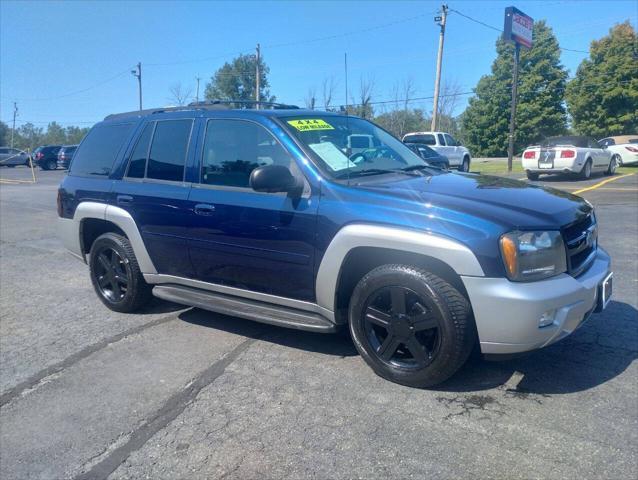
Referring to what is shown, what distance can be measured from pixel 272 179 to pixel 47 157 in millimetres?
40109

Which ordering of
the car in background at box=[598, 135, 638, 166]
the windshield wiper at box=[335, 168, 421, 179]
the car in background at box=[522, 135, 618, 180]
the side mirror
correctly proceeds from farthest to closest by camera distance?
the car in background at box=[598, 135, 638, 166]
the car in background at box=[522, 135, 618, 180]
the windshield wiper at box=[335, 168, 421, 179]
the side mirror

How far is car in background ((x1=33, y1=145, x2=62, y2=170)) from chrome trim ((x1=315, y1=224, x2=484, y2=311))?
40.3 m

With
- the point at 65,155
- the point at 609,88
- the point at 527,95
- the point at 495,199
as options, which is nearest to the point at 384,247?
the point at 495,199

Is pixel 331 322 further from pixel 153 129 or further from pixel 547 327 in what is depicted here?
pixel 153 129

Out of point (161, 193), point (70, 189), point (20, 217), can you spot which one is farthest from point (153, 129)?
point (20, 217)

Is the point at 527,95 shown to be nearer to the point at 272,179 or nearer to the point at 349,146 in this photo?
the point at 349,146

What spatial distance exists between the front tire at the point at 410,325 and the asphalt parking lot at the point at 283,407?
0.53 ft

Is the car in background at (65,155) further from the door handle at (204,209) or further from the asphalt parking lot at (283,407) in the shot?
the door handle at (204,209)

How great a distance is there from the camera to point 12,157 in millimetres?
44875

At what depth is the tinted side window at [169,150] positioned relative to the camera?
4754 millimetres

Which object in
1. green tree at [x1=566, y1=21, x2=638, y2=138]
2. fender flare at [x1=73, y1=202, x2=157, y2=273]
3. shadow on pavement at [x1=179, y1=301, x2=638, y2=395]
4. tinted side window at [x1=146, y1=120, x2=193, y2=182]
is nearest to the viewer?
shadow on pavement at [x1=179, y1=301, x2=638, y2=395]

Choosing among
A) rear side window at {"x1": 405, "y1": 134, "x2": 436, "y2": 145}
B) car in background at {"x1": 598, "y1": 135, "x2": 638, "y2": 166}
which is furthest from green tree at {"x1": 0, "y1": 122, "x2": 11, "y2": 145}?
car in background at {"x1": 598, "y1": 135, "x2": 638, "y2": 166}

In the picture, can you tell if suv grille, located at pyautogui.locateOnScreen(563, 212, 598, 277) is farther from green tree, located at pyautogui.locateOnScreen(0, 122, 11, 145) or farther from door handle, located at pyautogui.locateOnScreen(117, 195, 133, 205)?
A: green tree, located at pyautogui.locateOnScreen(0, 122, 11, 145)

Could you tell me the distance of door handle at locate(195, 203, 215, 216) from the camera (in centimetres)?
436
